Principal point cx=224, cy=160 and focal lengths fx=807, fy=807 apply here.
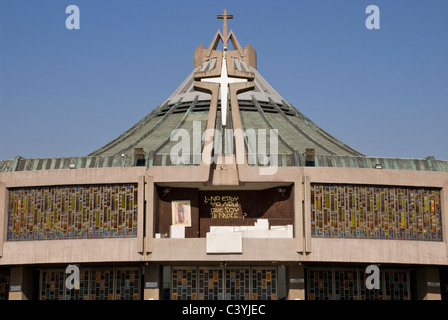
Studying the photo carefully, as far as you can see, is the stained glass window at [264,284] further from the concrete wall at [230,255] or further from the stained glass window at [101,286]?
the stained glass window at [101,286]

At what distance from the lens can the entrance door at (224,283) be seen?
118ft

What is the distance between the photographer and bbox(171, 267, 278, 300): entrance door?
1414 inches

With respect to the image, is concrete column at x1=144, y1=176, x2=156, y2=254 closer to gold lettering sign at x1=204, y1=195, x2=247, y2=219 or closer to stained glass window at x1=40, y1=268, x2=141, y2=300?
stained glass window at x1=40, y1=268, x2=141, y2=300

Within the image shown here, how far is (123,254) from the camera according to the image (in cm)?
3453

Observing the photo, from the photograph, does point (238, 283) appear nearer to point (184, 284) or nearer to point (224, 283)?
point (224, 283)

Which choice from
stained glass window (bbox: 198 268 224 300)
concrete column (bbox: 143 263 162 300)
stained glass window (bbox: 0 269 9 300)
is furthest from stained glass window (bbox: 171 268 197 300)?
stained glass window (bbox: 0 269 9 300)

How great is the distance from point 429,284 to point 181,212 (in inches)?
456

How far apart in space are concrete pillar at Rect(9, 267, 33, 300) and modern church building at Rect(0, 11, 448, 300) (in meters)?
0.05

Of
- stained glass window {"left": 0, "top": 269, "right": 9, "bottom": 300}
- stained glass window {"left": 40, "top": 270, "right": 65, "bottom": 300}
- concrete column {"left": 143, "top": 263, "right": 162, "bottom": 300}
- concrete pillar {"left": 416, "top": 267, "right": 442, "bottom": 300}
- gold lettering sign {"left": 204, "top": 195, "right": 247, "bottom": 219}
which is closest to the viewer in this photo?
concrete column {"left": 143, "top": 263, "right": 162, "bottom": 300}

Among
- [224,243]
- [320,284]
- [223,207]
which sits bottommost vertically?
[320,284]

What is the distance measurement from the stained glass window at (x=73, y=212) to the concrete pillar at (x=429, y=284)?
1312 cm

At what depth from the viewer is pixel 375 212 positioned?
116 feet

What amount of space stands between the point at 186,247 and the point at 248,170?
4.34 meters

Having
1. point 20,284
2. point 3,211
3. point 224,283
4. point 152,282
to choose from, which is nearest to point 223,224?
point 224,283
